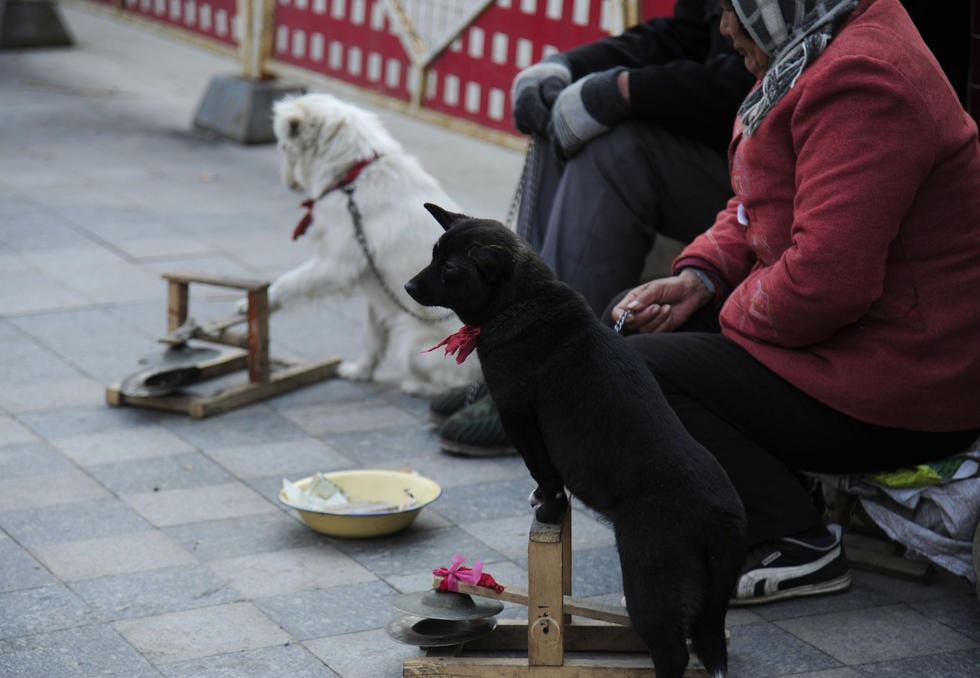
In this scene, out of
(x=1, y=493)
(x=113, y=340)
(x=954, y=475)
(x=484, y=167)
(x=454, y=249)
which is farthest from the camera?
(x=484, y=167)

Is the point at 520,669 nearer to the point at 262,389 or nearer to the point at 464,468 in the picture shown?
the point at 464,468

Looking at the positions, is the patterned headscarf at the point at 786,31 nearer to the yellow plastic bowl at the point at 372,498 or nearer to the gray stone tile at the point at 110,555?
the yellow plastic bowl at the point at 372,498

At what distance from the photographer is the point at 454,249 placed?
95.0 inches

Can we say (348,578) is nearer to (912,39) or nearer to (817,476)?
(817,476)

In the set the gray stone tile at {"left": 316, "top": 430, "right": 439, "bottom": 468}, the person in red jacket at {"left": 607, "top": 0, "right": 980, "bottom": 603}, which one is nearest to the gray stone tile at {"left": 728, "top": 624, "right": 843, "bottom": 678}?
the person in red jacket at {"left": 607, "top": 0, "right": 980, "bottom": 603}

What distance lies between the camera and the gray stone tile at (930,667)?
273cm

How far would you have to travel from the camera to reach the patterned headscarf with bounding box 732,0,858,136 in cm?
269

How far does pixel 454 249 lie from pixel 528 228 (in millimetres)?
1791

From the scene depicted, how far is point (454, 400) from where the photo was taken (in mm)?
4148

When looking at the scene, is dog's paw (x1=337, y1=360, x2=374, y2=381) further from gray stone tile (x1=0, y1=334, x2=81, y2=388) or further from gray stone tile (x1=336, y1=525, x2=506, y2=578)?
gray stone tile (x1=336, y1=525, x2=506, y2=578)

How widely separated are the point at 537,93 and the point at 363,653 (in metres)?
2.05

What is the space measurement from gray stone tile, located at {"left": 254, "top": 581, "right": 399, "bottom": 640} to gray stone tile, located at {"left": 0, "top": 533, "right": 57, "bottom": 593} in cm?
55

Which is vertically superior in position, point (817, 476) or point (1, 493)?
point (817, 476)

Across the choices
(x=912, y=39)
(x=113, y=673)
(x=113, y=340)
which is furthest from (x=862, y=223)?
(x=113, y=340)
